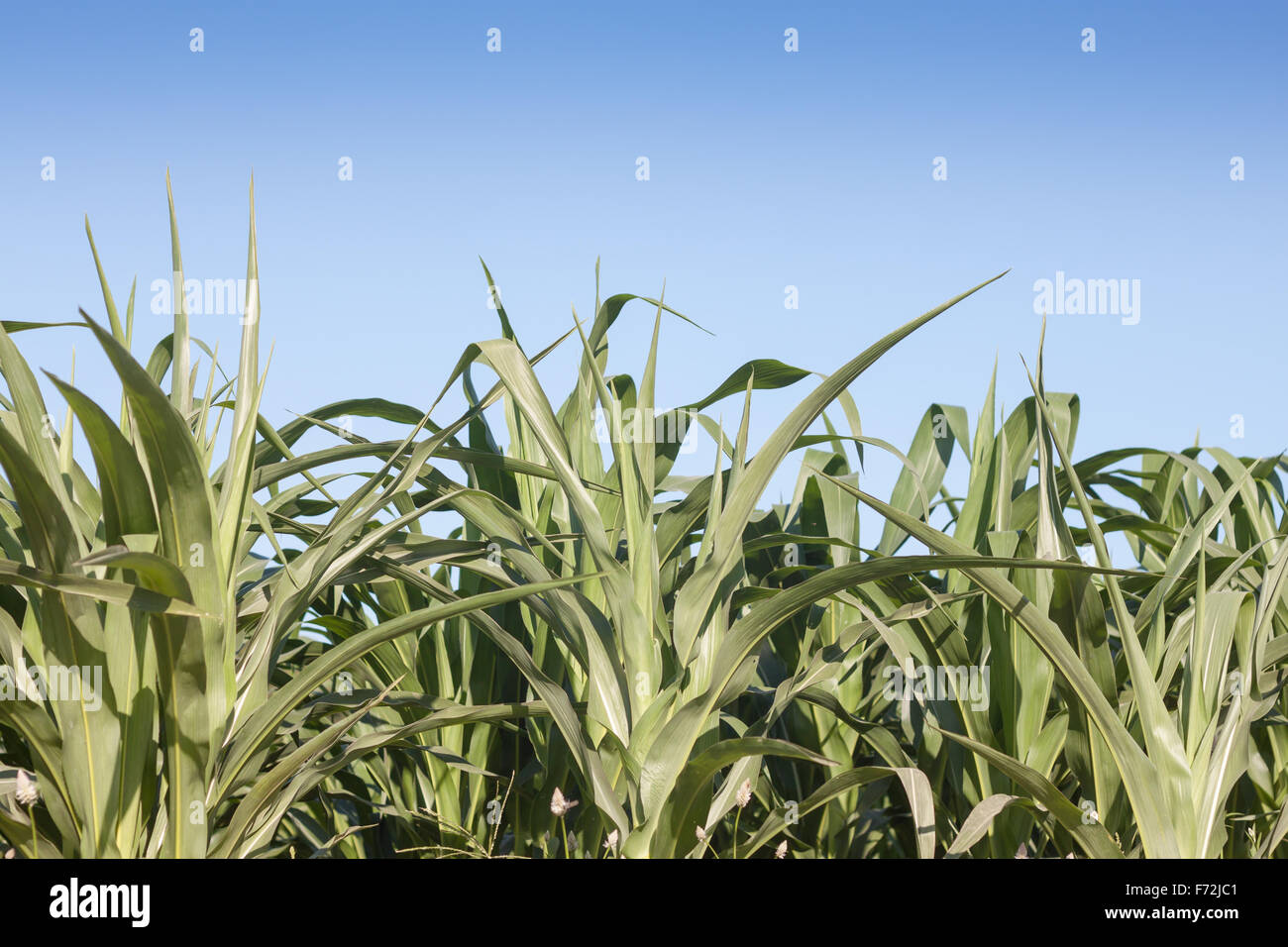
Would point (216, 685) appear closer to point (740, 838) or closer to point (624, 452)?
point (624, 452)

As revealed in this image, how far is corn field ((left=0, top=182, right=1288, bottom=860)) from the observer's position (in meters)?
0.97

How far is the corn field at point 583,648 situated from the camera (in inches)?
Answer: 38.1

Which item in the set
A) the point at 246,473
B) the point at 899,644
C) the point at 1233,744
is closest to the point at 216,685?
the point at 246,473

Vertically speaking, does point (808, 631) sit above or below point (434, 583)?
below

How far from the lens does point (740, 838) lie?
154cm

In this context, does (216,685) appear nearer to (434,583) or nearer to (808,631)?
(434,583)

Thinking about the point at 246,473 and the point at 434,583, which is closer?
the point at 246,473

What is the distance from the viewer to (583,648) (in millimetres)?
1173
